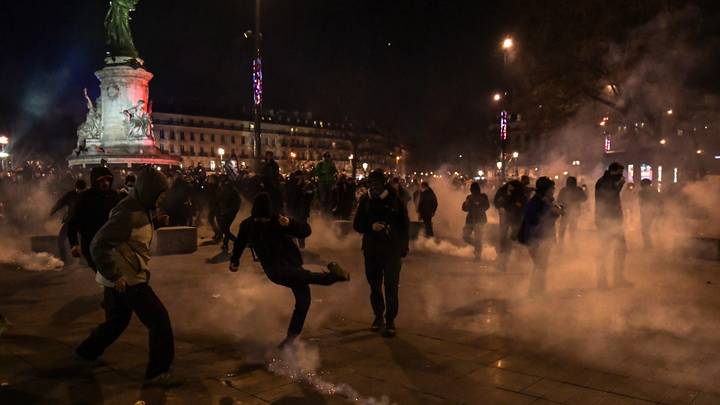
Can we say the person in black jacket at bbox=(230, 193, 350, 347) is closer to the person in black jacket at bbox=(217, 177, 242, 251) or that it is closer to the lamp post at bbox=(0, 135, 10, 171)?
the person in black jacket at bbox=(217, 177, 242, 251)

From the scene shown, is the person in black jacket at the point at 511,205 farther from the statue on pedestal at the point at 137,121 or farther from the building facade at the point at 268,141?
the building facade at the point at 268,141

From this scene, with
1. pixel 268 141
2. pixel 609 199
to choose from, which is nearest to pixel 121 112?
pixel 609 199

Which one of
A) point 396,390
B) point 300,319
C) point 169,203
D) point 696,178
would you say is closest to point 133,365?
point 300,319

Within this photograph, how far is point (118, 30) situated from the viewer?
32406 mm

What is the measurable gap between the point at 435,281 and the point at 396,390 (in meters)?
4.88

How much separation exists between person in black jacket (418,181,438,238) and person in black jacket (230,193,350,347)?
29.5ft

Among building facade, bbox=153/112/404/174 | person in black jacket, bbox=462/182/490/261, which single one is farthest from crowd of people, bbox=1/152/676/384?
building facade, bbox=153/112/404/174

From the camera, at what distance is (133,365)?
535 cm

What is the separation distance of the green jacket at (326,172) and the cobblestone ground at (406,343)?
25.8 feet

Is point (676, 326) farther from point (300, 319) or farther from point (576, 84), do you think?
point (576, 84)

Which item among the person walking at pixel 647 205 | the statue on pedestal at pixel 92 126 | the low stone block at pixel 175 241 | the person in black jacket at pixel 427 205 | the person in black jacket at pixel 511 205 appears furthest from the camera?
the statue on pedestal at pixel 92 126

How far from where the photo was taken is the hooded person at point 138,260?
15.5ft

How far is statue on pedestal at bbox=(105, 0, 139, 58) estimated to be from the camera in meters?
32.2

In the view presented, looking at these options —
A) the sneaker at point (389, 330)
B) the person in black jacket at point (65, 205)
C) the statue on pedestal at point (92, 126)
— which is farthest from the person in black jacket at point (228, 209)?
the statue on pedestal at point (92, 126)
